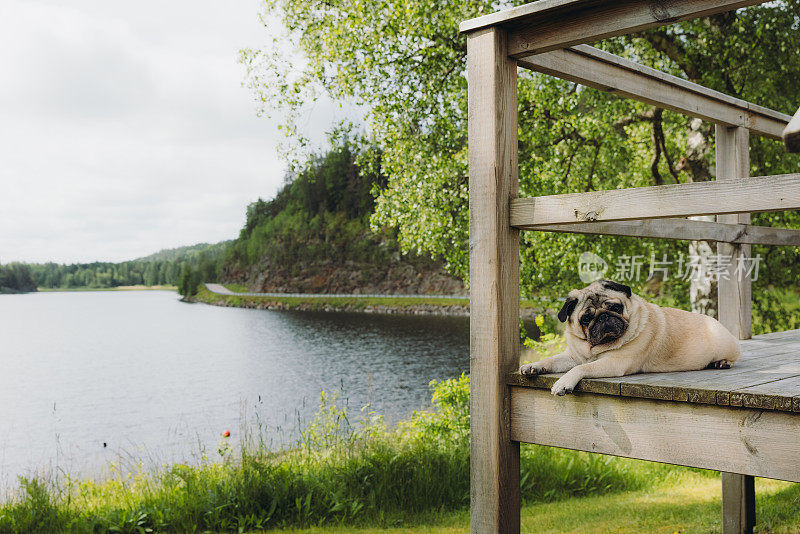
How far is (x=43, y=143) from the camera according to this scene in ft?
280

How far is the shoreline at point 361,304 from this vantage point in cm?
4925

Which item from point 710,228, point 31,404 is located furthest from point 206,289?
point 710,228

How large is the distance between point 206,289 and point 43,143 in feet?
100

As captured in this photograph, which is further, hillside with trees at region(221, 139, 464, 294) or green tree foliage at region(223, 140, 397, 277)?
green tree foliage at region(223, 140, 397, 277)

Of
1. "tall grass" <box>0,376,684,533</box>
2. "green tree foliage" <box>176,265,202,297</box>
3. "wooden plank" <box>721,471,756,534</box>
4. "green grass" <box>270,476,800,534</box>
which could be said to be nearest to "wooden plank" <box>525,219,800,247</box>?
"wooden plank" <box>721,471,756,534</box>

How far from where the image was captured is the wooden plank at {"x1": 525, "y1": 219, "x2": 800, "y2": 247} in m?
3.01

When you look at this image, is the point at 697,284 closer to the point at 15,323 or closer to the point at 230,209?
the point at 15,323

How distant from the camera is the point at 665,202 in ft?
7.43

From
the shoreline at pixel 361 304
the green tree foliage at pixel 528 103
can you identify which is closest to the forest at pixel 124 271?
the shoreline at pixel 361 304

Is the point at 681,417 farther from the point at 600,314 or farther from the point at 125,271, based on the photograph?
the point at 125,271

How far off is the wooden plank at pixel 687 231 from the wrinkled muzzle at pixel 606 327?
17.7 inches

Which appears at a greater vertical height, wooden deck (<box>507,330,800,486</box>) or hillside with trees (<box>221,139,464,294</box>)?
hillside with trees (<box>221,139,464,294</box>)

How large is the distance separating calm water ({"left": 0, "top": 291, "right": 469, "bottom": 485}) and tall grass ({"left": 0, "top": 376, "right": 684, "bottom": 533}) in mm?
935

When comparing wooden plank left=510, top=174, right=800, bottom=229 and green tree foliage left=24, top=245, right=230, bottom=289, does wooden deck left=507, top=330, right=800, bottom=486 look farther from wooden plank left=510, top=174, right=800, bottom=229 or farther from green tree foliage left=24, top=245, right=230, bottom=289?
green tree foliage left=24, top=245, right=230, bottom=289
